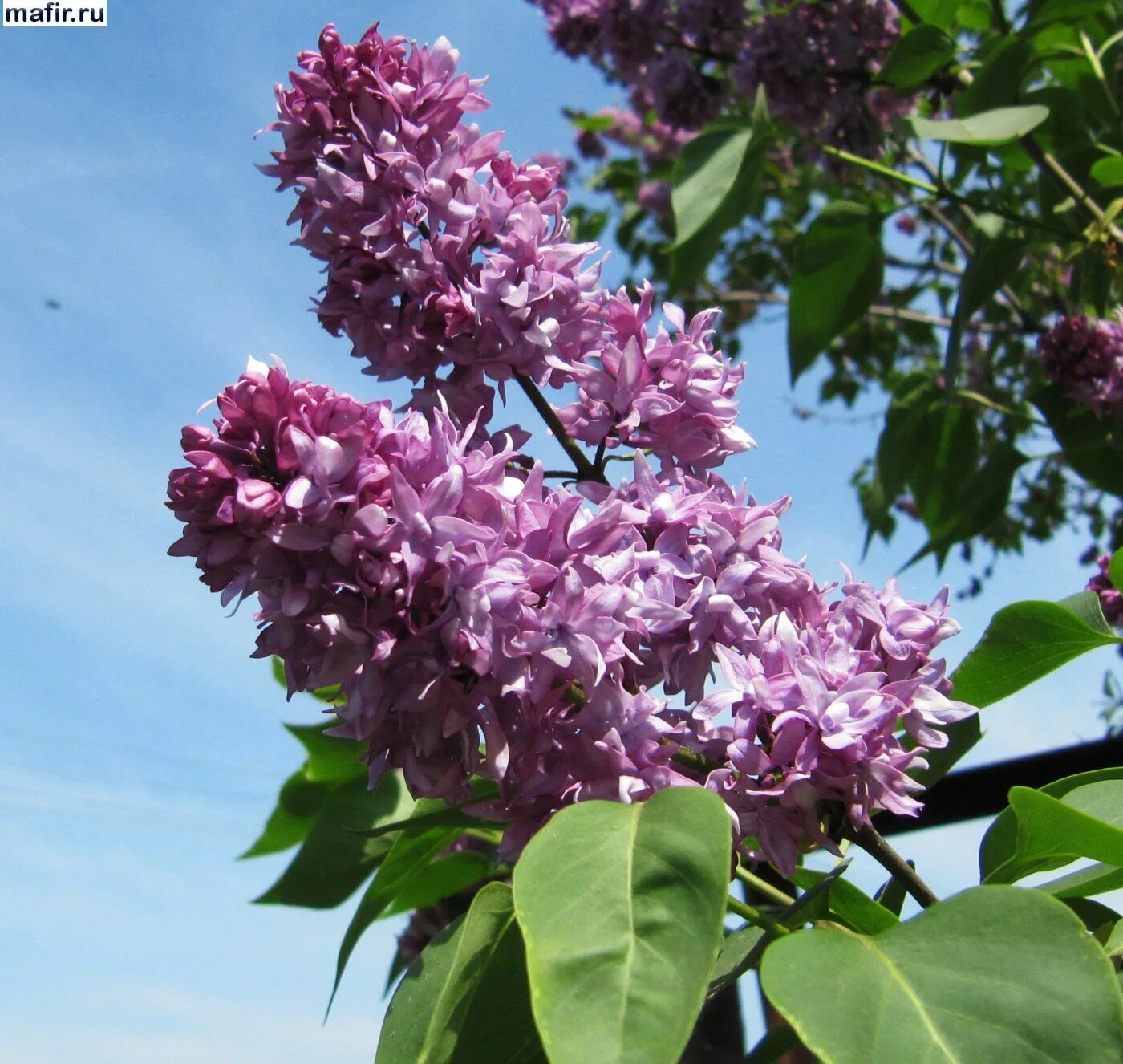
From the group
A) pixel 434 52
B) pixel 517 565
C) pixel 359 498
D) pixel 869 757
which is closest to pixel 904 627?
pixel 869 757

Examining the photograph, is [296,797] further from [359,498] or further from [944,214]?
[944,214]

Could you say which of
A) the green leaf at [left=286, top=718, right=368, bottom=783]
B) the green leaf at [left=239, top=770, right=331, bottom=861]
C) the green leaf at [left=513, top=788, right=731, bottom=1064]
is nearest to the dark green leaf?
the green leaf at [left=513, top=788, right=731, bottom=1064]

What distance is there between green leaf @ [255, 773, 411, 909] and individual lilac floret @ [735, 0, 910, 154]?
1.79m

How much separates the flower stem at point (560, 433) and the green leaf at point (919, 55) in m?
1.35

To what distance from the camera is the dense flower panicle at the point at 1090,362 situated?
1.99 meters

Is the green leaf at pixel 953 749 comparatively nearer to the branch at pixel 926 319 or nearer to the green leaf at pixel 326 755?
the green leaf at pixel 326 755

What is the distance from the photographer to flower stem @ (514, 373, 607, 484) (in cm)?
94

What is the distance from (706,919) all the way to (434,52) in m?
0.73

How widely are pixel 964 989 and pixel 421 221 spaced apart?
26.3 inches

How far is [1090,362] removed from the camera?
2000 millimetres

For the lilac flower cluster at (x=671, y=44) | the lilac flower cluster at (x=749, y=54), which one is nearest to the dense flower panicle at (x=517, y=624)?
the lilac flower cluster at (x=749, y=54)

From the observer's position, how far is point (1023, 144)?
1.95 m

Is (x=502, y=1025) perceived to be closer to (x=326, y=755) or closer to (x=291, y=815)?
(x=326, y=755)

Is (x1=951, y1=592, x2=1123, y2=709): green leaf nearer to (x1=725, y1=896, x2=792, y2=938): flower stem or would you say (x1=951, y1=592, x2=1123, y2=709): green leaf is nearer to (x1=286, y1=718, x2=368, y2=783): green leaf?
(x1=725, y1=896, x2=792, y2=938): flower stem
